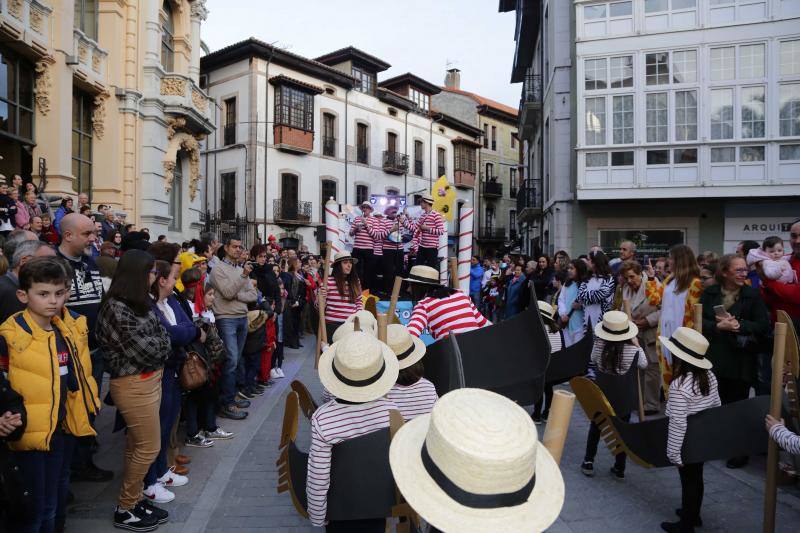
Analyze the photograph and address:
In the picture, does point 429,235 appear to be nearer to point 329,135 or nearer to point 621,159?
point 621,159

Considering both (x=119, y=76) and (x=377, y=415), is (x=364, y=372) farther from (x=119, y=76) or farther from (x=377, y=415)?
(x=119, y=76)

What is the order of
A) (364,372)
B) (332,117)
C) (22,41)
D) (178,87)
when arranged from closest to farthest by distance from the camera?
(364,372), (22,41), (178,87), (332,117)

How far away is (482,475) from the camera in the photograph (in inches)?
63.0

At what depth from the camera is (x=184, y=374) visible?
15.9 feet

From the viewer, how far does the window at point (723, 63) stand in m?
17.9

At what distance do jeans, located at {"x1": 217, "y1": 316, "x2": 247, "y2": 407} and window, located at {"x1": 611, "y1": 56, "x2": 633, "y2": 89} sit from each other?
1642 cm

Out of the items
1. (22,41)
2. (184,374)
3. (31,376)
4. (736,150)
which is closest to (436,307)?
(184,374)

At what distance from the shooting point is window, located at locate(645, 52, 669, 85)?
722 inches

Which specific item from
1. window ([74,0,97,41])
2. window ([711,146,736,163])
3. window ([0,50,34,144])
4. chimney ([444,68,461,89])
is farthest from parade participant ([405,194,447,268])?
chimney ([444,68,461,89])

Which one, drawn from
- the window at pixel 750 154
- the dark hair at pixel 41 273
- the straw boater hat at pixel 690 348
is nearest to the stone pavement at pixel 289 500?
the straw boater hat at pixel 690 348

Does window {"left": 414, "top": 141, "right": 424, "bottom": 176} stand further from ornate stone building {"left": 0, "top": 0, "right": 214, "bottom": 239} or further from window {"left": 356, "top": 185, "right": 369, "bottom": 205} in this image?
ornate stone building {"left": 0, "top": 0, "right": 214, "bottom": 239}

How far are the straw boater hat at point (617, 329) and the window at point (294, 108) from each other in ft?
92.6

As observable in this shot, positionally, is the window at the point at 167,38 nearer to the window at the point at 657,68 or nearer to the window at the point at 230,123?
the window at the point at 230,123

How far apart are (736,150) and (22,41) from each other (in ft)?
65.0
